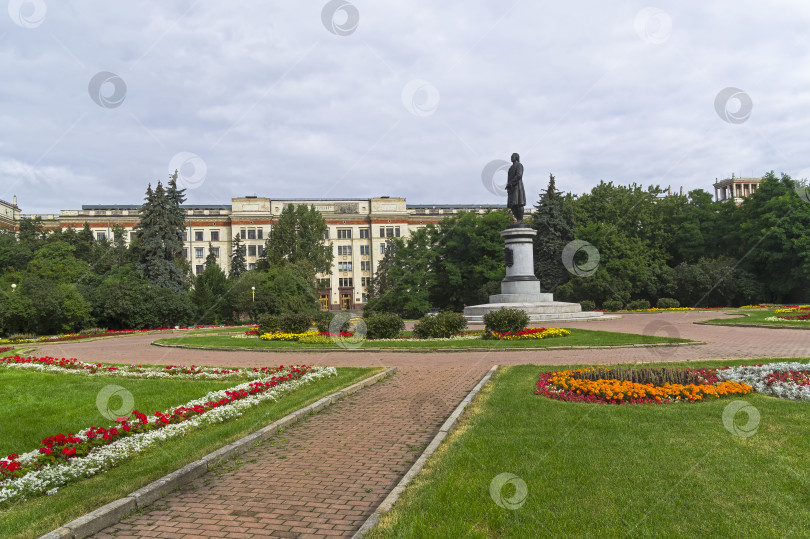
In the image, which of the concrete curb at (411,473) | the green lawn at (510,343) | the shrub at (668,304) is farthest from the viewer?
the shrub at (668,304)

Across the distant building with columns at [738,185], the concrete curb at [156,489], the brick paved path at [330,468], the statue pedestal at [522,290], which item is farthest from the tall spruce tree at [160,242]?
the distant building with columns at [738,185]

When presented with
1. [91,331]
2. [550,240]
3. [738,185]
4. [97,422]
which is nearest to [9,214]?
[91,331]

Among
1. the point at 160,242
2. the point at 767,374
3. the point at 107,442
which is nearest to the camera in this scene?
the point at 107,442

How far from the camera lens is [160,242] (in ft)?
160

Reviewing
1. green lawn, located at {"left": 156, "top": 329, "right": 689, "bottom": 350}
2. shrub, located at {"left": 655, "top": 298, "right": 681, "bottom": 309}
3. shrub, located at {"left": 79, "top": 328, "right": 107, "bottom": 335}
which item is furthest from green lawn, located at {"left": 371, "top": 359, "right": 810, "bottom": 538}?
shrub, located at {"left": 655, "top": 298, "right": 681, "bottom": 309}

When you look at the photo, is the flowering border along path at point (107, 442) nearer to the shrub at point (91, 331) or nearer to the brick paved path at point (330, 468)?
the brick paved path at point (330, 468)

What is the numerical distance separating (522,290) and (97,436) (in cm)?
2634

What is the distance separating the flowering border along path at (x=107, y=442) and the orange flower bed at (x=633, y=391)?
541 cm

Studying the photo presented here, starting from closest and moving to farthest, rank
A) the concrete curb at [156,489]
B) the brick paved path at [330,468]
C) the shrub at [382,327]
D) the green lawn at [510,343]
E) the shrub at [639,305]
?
the concrete curb at [156,489], the brick paved path at [330,468], the green lawn at [510,343], the shrub at [382,327], the shrub at [639,305]

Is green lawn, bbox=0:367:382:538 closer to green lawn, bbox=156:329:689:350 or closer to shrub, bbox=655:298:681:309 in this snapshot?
green lawn, bbox=156:329:689:350

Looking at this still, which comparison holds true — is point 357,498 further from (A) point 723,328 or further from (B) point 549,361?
(A) point 723,328

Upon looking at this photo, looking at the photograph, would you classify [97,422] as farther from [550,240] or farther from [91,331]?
[550,240]

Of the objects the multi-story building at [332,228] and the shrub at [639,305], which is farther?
the multi-story building at [332,228]

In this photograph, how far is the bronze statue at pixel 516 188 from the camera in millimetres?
33156
